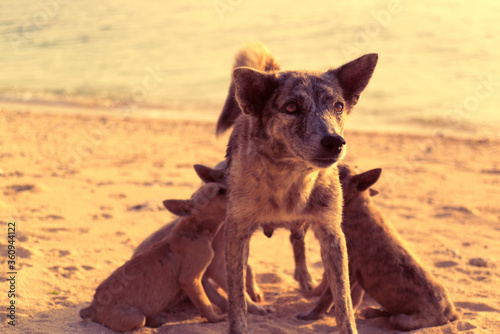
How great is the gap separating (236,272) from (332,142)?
1.44 metres

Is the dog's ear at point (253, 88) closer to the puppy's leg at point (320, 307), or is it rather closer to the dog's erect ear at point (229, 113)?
the dog's erect ear at point (229, 113)

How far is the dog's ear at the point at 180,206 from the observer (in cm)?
557

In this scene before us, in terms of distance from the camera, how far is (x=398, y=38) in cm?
2725

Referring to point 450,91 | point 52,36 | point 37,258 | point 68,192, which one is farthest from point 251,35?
point 37,258

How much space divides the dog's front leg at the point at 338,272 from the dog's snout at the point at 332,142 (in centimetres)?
90

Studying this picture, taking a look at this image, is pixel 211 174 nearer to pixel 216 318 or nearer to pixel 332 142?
pixel 216 318

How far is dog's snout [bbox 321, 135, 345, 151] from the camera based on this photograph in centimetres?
391

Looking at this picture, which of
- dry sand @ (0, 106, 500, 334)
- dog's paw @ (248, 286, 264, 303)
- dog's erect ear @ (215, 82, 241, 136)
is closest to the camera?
dry sand @ (0, 106, 500, 334)

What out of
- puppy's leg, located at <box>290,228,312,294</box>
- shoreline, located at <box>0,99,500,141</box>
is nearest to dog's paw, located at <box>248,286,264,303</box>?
puppy's leg, located at <box>290,228,312,294</box>

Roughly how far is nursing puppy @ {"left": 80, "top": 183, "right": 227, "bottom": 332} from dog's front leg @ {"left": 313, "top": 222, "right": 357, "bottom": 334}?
1193 mm

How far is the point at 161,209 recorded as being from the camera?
813 cm

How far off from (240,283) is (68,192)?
441cm

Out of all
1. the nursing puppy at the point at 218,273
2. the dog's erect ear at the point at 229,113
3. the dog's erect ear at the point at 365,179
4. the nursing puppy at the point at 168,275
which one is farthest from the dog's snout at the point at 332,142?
the dog's erect ear at the point at 229,113

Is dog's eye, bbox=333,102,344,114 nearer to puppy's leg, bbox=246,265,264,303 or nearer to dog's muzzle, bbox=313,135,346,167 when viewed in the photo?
dog's muzzle, bbox=313,135,346,167
